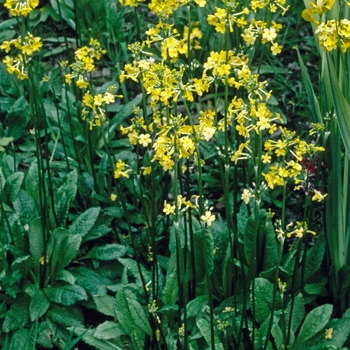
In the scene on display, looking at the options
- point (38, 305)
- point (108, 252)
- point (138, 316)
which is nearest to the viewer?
point (138, 316)

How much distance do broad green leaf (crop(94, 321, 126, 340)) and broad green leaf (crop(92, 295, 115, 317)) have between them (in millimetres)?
120

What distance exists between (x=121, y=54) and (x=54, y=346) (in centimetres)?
271

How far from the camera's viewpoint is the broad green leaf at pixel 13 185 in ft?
12.9

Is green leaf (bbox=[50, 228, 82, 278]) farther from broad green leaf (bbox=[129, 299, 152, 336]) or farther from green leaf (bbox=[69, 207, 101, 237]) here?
broad green leaf (bbox=[129, 299, 152, 336])

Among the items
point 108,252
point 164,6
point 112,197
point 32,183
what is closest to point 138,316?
point 108,252

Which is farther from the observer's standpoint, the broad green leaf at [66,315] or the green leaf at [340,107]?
the broad green leaf at [66,315]

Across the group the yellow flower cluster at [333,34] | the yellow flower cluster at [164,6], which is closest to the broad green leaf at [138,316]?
the yellow flower cluster at [164,6]

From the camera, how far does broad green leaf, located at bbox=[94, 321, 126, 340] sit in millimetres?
3258

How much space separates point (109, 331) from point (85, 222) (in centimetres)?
79

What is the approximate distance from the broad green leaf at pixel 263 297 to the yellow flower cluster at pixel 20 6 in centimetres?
168

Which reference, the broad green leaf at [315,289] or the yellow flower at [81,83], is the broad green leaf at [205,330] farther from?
the yellow flower at [81,83]

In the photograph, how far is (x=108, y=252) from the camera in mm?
3795

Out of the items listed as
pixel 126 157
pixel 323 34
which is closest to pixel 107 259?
pixel 126 157

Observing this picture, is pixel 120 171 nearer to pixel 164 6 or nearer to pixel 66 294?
pixel 164 6
